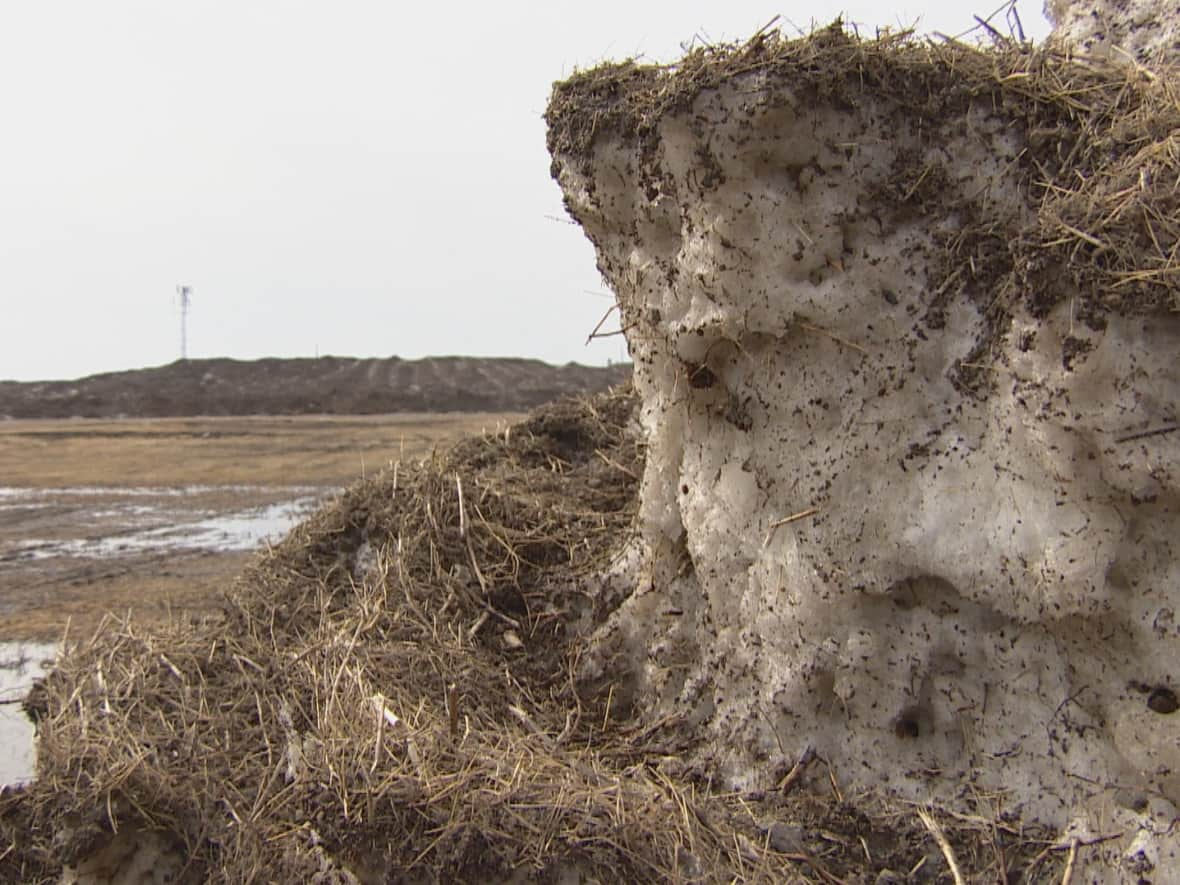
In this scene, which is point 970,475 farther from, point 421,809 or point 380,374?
point 380,374

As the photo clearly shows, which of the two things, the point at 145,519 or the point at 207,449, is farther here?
the point at 207,449

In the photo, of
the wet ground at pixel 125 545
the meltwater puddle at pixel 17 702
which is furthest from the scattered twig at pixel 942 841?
the meltwater puddle at pixel 17 702

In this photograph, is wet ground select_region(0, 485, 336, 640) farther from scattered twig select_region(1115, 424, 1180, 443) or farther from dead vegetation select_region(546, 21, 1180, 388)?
scattered twig select_region(1115, 424, 1180, 443)

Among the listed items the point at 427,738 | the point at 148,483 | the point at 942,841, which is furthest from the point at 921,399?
the point at 148,483

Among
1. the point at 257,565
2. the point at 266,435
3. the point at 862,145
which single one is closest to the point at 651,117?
the point at 862,145

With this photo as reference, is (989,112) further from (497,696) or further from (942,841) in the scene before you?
(497,696)

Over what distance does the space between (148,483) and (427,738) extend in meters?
15.3

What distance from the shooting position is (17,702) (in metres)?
6.06

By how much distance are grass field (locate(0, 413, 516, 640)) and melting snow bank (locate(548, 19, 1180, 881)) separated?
2.88 m

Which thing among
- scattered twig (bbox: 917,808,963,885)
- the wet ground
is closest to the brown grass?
the wet ground

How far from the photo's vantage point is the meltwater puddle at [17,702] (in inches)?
221

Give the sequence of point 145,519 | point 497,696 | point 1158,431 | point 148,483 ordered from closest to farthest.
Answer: point 1158,431 → point 497,696 → point 145,519 → point 148,483

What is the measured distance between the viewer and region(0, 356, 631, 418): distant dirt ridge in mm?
35875

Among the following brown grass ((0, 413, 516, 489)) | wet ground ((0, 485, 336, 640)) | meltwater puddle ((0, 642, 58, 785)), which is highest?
brown grass ((0, 413, 516, 489))
